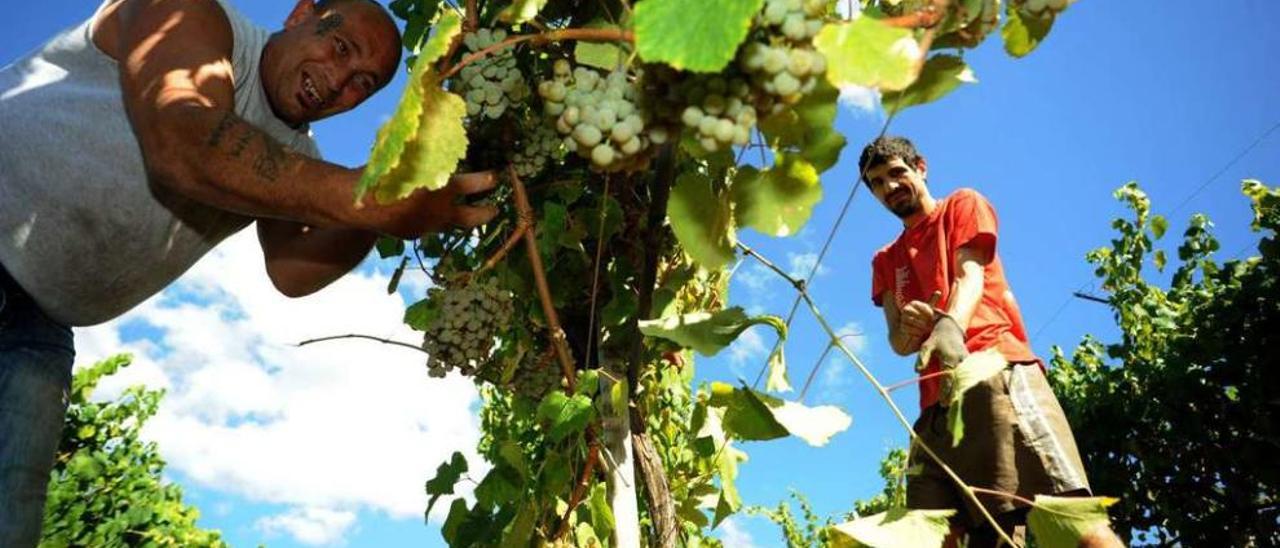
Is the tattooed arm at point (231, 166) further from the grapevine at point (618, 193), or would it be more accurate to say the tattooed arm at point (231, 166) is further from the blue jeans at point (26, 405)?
the blue jeans at point (26, 405)

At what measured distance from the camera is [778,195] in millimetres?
813

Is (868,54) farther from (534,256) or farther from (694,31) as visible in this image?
(534,256)

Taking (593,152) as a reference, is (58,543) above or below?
above

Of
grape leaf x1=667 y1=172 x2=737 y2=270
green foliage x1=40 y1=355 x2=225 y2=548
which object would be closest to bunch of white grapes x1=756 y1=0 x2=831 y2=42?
grape leaf x1=667 y1=172 x2=737 y2=270

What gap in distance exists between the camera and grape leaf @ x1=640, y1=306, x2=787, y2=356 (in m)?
0.99

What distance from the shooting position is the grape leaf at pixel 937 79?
77 cm

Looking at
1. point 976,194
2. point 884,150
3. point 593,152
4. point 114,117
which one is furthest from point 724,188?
point 884,150

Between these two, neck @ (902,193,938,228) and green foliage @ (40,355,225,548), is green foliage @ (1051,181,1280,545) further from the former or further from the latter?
green foliage @ (40,355,225,548)

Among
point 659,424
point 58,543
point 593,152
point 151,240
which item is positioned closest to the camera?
point 593,152

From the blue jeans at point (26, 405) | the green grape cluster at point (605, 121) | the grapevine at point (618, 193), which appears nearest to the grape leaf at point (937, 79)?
the grapevine at point (618, 193)

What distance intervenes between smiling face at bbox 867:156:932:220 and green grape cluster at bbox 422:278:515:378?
1.77m

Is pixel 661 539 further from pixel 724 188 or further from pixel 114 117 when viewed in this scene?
pixel 114 117

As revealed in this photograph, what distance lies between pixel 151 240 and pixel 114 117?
231 millimetres

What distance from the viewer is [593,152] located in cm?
77
